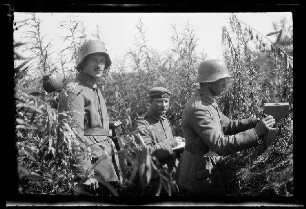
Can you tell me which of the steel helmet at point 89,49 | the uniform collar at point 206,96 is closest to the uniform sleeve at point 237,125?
the uniform collar at point 206,96

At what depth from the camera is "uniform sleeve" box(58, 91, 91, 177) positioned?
118 inches

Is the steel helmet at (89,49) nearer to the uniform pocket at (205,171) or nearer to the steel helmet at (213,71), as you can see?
the steel helmet at (213,71)

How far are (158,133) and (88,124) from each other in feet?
3.02

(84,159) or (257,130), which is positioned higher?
(257,130)

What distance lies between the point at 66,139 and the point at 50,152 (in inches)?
9.8

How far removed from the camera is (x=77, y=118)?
338 cm

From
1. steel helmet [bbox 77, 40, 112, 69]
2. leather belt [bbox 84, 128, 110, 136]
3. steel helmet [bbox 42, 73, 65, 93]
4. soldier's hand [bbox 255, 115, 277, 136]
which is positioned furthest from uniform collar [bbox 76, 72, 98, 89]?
soldier's hand [bbox 255, 115, 277, 136]

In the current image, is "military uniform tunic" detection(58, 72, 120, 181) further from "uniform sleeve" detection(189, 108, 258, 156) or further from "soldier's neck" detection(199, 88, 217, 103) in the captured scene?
"soldier's neck" detection(199, 88, 217, 103)

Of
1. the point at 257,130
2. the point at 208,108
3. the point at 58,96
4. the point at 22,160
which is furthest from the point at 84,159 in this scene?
the point at 257,130

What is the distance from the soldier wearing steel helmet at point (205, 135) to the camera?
3250 millimetres

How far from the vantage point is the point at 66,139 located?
9.62 ft

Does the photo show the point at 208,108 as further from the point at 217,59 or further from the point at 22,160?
the point at 22,160

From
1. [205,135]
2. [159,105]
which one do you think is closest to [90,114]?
[159,105]
